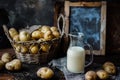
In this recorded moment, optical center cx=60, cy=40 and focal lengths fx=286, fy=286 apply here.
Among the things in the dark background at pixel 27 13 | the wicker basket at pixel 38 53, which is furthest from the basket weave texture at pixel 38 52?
the dark background at pixel 27 13

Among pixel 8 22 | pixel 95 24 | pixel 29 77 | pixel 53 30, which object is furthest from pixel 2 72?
pixel 95 24

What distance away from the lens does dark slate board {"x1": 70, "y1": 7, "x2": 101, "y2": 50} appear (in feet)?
5.05

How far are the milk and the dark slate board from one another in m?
0.25

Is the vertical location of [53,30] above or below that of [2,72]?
above

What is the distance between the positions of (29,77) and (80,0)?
21.3 inches

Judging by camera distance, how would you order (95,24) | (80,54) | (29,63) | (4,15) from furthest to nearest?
1. (4,15)
2. (95,24)
3. (29,63)
4. (80,54)

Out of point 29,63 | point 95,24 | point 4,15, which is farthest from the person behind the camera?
point 4,15

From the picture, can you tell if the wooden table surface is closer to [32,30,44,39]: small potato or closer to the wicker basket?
the wicker basket

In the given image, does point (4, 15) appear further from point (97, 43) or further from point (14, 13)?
point (97, 43)

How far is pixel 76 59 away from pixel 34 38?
0.26 m

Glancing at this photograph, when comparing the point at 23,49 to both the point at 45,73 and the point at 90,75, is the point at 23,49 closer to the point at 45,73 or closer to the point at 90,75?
the point at 45,73

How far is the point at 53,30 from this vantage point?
1.49 m

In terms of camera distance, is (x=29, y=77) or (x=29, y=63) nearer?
(x=29, y=77)

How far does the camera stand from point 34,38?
1440 millimetres
